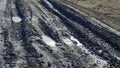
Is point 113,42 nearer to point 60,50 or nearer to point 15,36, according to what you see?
point 60,50

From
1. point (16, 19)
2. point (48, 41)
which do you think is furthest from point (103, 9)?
point (48, 41)

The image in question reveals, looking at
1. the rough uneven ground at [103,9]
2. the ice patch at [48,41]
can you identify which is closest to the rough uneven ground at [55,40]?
the ice patch at [48,41]

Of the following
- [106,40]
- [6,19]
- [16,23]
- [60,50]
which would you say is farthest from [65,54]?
[6,19]

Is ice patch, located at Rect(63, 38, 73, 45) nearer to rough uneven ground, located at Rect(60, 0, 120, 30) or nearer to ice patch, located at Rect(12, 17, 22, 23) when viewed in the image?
rough uneven ground, located at Rect(60, 0, 120, 30)

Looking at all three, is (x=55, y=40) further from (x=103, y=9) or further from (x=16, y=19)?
(x=103, y=9)

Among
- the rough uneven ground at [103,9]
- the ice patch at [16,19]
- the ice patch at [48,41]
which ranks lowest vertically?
the rough uneven ground at [103,9]

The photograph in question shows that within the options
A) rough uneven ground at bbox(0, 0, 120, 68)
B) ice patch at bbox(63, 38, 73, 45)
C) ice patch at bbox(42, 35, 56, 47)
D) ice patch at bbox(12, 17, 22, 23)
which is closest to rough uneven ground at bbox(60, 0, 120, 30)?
rough uneven ground at bbox(0, 0, 120, 68)

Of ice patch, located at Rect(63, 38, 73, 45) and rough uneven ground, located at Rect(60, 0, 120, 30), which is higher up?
ice patch, located at Rect(63, 38, 73, 45)

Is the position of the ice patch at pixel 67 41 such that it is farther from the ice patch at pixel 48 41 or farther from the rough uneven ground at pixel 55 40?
the ice patch at pixel 48 41
